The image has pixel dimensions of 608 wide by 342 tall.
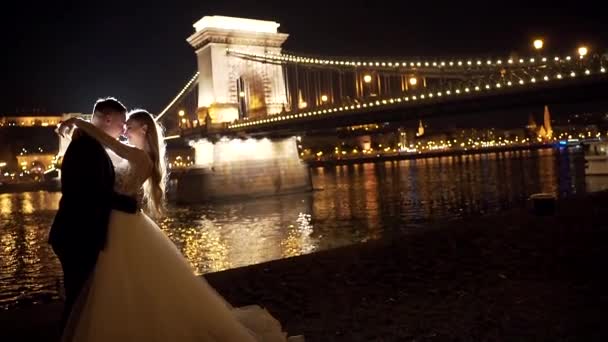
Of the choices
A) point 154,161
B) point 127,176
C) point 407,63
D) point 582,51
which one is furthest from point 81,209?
point 407,63

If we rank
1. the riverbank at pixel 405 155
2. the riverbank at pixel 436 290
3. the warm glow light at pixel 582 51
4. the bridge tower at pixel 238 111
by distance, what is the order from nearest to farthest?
the riverbank at pixel 436 290 → the warm glow light at pixel 582 51 → the bridge tower at pixel 238 111 → the riverbank at pixel 405 155

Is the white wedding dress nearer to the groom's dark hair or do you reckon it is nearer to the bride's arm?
the bride's arm

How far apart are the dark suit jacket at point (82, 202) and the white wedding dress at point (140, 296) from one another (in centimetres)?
9

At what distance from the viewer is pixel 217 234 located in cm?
2356

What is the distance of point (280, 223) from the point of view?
86.5ft

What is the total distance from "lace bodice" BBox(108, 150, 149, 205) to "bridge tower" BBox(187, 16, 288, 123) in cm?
4694

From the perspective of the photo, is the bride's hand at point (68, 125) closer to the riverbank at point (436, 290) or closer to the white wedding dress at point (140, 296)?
the white wedding dress at point (140, 296)

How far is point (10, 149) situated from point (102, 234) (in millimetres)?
106010

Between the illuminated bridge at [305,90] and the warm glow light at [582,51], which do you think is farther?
the illuminated bridge at [305,90]

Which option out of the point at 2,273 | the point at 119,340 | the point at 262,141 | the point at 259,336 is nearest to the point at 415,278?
the point at 259,336

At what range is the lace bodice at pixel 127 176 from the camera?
10.4ft

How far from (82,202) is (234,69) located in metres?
50.3

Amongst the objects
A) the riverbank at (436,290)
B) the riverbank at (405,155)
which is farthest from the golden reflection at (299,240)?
the riverbank at (405,155)

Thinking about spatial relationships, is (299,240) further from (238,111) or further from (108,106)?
(238,111)
